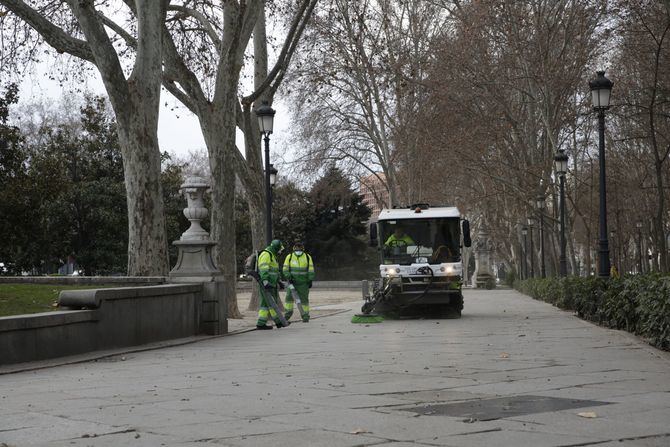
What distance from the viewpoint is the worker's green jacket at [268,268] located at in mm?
20672

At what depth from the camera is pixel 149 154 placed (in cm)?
2102

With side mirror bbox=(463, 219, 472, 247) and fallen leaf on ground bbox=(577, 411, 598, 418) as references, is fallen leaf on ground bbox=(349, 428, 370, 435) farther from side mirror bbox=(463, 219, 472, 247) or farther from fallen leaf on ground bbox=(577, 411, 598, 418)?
side mirror bbox=(463, 219, 472, 247)

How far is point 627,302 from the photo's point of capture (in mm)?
17000

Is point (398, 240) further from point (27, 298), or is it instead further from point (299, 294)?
point (27, 298)

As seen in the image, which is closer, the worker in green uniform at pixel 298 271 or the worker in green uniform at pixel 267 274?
the worker in green uniform at pixel 267 274

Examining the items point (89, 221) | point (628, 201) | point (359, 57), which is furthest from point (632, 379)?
point (628, 201)

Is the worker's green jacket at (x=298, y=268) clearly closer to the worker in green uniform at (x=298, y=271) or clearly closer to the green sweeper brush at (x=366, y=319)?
the worker in green uniform at (x=298, y=271)

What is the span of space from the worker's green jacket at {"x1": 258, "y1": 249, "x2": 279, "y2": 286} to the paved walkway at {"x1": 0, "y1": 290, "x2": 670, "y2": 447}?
5.19 meters

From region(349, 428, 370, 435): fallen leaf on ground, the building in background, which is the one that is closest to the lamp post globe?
region(349, 428, 370, 435): fallen leaf on ground

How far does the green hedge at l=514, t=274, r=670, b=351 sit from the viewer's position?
43.1 feet

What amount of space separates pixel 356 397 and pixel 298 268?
14194 millimetres

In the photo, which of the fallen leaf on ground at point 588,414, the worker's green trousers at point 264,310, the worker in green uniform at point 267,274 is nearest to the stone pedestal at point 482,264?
the worker's green trousers at point 264,310

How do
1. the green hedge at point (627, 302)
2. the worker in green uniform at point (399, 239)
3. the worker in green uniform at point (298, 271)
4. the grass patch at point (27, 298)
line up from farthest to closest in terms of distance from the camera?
the worker in green uniform at point (399, 239) < the worker in green uniform at point (298, 271) < the grass patch at point (27, 298) < the green hedge at point (627, 302)

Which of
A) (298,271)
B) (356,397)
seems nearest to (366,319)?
(298,271)
